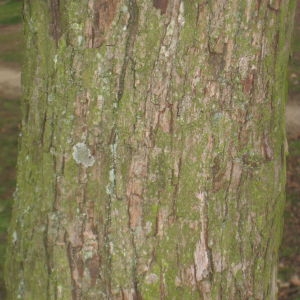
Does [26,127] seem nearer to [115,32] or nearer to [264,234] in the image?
[115,32]

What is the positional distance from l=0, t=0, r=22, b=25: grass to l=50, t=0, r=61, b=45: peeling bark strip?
10.1m

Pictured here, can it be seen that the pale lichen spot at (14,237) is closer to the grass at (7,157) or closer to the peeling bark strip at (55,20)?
the peeling bark strip at (55,20)

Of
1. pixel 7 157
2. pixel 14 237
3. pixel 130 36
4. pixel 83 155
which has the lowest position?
pixel 7 157

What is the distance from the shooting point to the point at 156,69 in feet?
5.64

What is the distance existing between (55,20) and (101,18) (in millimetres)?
142

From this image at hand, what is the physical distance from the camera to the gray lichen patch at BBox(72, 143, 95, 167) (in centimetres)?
Result: 180

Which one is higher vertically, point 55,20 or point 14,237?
point 55,20

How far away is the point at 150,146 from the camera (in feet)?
5.83

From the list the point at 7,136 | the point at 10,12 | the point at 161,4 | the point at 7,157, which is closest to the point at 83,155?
the point at 161,4

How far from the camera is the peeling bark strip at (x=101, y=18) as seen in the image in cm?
169

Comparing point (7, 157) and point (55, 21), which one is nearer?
point (55, 21)

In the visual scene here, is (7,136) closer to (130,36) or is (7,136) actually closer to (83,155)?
(83,155)

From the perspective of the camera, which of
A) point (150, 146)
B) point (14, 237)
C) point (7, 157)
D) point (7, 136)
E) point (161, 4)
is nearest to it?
point (161, 4)

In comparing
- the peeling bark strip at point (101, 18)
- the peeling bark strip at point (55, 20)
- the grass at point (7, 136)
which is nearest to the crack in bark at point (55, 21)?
the peeling bark strip at point (55, 20)
